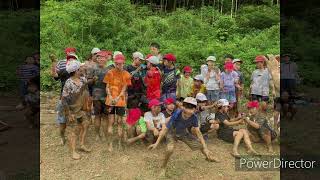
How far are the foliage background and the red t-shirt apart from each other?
2733 millimetres

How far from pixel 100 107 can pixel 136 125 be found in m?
0.41

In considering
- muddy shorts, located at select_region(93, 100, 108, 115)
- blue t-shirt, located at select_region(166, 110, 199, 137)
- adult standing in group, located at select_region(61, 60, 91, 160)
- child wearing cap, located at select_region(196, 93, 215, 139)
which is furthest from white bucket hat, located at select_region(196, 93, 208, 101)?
adult standing in group, located at select_region(61, 60, 91, 160)

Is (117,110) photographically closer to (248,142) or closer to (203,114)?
(203,114)

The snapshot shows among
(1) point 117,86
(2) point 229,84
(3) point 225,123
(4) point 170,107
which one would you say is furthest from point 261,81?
(1) point 117,86

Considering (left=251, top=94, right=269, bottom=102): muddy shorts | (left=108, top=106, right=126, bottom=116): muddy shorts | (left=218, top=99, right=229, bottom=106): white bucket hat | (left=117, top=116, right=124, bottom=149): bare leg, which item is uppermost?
(left=251, top=94, right=269, bottom=102): muddy shorts

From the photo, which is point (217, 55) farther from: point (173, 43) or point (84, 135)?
point (84, 135)

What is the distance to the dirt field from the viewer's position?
450 centimetres

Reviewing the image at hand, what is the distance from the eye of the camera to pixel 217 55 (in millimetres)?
8109

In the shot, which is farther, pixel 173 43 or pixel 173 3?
pixel 173 3

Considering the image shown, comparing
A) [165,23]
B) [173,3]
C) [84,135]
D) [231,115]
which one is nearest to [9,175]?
[84,135]

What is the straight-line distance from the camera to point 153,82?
488 centimetres

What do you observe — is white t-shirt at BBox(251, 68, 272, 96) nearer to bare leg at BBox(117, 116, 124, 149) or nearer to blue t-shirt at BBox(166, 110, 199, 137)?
blue t-shirt at BBox(166, 110, 199, 137)

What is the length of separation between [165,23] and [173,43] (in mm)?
882

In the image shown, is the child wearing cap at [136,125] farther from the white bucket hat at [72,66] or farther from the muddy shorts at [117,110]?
the white bucket hat at [72,66]
